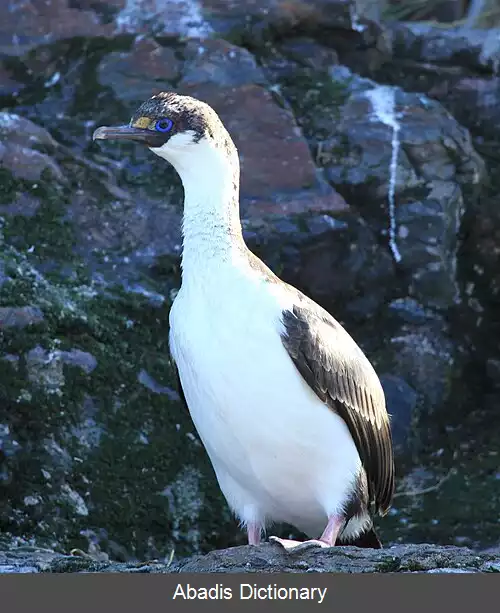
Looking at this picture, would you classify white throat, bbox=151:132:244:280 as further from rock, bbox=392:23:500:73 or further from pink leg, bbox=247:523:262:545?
rock, bbox=392:23:500:73

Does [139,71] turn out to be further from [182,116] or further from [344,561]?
[344,561]

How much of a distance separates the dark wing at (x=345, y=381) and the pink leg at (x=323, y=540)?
1.06 ft

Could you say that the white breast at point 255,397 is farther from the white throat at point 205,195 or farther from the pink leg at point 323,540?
the white throat at point 205,195

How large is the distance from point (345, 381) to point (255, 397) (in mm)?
502

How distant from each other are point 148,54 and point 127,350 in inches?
96.2

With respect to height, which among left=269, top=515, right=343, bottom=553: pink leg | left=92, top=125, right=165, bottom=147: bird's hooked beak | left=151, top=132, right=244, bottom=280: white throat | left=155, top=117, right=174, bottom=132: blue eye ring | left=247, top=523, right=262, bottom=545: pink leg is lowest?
left=247, top=523, right=262, bottom=545: pink leg

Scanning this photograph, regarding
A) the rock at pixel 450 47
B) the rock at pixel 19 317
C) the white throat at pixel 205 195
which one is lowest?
the rock at pixel 19 317

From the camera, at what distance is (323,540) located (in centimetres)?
559

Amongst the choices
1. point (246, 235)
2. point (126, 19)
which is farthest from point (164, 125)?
point (126, 19)

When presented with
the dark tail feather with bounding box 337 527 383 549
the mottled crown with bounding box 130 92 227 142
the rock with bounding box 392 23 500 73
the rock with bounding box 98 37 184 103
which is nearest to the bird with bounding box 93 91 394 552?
the mottled crown with bounding box 130 92 227 142

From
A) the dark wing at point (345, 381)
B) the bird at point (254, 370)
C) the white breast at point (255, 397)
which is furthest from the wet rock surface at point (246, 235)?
the dark wing at point (345, 381)

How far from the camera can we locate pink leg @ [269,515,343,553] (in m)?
5.32

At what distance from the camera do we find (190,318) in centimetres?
550

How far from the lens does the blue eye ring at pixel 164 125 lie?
573cm
